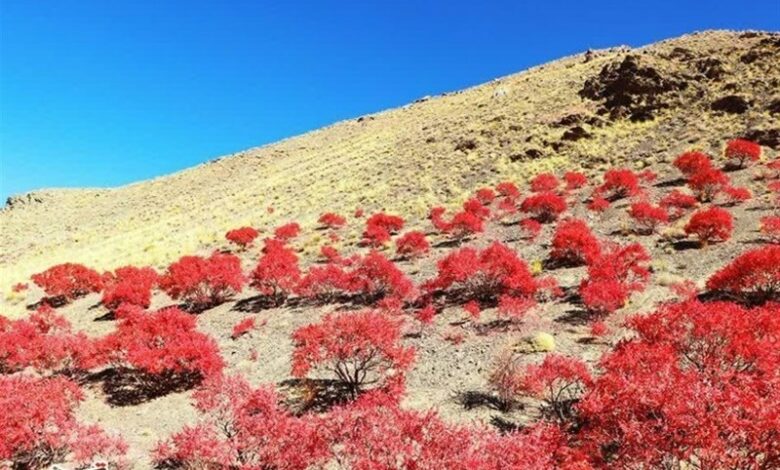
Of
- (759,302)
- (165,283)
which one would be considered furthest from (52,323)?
(759,302)

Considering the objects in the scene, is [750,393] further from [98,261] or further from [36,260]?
[36,260]

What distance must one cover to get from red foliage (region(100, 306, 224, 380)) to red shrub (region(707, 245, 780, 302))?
1665 cm

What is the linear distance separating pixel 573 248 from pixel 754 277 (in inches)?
305

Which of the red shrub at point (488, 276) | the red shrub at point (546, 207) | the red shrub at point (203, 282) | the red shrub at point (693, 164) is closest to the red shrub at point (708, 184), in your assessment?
the red shrub at point (693, 164)

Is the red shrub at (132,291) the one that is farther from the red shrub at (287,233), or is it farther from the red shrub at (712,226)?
the red shrub at (712,226)

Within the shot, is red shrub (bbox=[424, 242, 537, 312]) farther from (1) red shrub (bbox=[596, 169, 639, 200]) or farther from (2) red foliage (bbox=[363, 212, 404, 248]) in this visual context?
(1) red shrub (bbox=[596, 169, 639, 200])

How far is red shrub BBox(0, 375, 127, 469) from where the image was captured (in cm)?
1285

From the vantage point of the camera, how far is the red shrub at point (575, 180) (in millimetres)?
38162

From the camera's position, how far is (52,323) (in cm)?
2662

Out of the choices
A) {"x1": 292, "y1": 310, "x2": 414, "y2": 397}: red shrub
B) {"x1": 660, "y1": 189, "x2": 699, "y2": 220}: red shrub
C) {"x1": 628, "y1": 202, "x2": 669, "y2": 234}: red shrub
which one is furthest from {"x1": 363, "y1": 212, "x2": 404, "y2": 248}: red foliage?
{"x1": 292, "y1": 310, "x2": 414, "y2": 397}: red shrub

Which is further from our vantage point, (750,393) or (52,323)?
(52,323)

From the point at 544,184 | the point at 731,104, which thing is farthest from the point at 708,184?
the point at 731,104

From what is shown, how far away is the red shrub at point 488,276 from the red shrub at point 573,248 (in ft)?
10.6

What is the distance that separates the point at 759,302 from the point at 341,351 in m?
13.5
